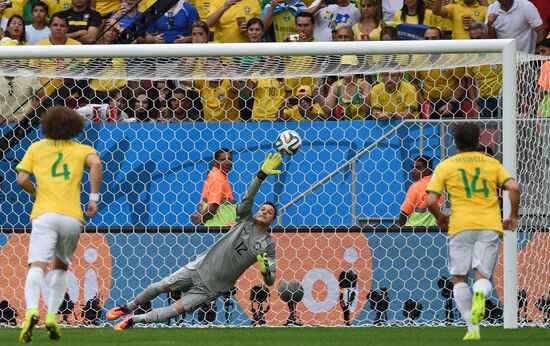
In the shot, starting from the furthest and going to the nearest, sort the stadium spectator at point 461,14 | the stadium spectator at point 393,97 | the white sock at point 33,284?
the stadium spectator at point 461,14
the stadium spectator at point 393,97
the white sock at point 33,284

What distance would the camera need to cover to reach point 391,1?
1611cm

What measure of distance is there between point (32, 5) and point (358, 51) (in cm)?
649

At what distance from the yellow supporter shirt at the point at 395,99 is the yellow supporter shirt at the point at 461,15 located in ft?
8.35

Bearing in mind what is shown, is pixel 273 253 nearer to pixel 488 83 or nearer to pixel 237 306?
pixel 237 306

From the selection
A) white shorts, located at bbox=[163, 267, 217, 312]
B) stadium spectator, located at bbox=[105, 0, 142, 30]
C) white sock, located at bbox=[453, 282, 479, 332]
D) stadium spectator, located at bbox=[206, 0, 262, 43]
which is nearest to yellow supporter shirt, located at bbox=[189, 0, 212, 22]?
stadium spectator, located at bbox=[206, 0, 262, 43]

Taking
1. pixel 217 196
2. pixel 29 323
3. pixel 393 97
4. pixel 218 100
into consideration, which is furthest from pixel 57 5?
pixel 29 323

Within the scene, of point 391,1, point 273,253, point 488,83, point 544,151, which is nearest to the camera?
point 273,253

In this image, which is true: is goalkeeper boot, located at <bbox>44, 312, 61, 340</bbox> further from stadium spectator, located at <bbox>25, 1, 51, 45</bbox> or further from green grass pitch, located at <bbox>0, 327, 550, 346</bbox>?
stadium spectator, located at <bbox>25, 1, 51, 45</bbox>

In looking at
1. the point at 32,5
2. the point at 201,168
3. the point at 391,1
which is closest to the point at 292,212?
the point at 201,168

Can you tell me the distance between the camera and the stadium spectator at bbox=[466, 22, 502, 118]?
13305 mm

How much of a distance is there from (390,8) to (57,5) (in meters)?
4.59

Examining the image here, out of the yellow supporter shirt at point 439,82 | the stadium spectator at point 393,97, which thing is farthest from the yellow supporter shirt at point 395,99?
the yellow supporter shirt at point 439,82

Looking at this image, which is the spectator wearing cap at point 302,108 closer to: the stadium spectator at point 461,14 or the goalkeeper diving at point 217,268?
the goalkeeper diving at point 217,268

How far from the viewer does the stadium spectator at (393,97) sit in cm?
1312
